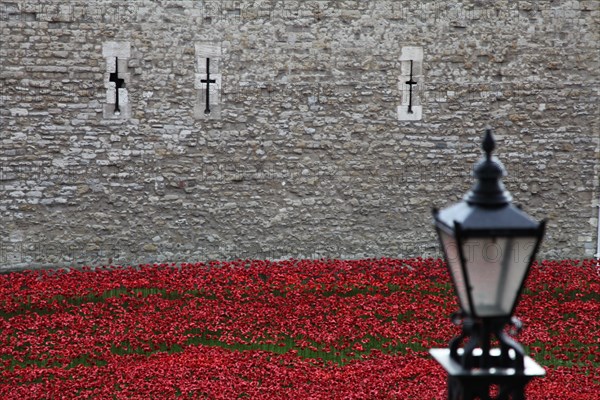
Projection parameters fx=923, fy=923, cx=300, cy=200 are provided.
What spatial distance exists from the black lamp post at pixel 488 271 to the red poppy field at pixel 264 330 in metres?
3.37

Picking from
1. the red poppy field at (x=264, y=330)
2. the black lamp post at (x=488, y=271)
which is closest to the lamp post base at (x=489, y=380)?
the black lamp post at (x=488, y=271)

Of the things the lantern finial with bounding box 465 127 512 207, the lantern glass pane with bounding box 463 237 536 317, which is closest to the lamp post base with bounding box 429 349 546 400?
the lantern glass pane with bounding box 463 237 536 317

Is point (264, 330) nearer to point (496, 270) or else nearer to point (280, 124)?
point (280, 124)

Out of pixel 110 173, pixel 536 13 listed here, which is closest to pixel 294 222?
pixel 110 173

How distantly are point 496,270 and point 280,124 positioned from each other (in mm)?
6808

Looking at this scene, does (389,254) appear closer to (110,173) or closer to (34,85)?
(110,173)

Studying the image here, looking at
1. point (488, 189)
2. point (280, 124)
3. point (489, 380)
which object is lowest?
point (489, 380)

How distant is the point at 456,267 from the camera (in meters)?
2.37

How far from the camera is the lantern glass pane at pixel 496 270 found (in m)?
2.27

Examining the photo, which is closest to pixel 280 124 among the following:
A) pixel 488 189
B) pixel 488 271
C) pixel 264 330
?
pixel 264 330

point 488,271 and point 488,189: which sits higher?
point 488,189

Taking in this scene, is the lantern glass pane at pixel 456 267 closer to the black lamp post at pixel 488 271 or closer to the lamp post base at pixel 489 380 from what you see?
the black lamp post at pixel 488 271

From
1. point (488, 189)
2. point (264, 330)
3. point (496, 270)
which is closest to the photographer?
point (496, 270)

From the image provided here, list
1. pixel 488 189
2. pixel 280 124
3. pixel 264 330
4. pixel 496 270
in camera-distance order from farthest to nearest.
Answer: pixel 280 124
pixel 264 330
pixel 488 189
pixel 496 270
